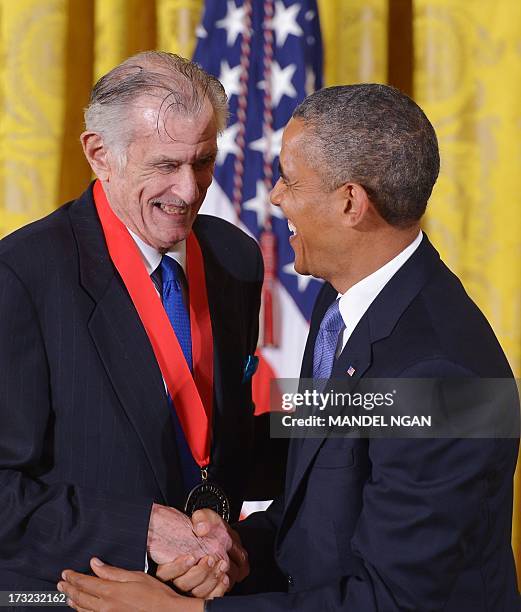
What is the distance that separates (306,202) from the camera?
5.54 ft

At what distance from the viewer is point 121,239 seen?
1797 mm

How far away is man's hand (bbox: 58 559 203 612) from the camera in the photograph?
5.29 ft

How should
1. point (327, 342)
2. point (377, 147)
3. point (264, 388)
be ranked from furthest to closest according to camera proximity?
point (264, 388) → point (327, 342) → point (377, 147)

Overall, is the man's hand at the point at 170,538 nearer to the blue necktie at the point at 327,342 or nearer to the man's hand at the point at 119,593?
the man's hand at the point at 119,593

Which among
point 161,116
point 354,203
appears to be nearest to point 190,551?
point 354,203

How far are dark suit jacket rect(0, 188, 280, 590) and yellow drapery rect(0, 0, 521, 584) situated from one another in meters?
1.36

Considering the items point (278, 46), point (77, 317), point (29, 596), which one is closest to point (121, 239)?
point (77, 317)

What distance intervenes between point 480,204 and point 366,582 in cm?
177

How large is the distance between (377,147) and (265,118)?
1.29 m

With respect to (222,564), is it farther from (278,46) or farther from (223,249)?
(278,46)

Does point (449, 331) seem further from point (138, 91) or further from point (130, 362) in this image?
point (138, 91)

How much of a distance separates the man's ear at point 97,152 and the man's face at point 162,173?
0.5 inches

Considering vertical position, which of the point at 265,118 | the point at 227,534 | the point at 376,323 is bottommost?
the point at 227,534

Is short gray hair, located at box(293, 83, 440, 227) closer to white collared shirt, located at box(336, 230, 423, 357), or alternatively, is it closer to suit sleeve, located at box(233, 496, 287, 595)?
white collared shirt, located at box(336, 230, 423, 357)
